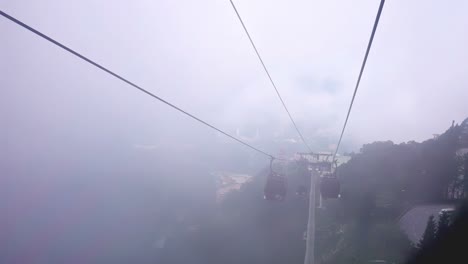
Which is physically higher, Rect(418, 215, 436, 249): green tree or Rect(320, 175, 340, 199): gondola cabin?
Rect(320, 175, 340, 199): gondola cabin

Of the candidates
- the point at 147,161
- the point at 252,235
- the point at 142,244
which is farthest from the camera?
the point at 147,161

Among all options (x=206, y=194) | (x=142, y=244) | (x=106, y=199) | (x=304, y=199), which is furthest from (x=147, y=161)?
(x=304, y=199)

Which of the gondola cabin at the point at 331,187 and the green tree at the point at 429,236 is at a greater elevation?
the gondola cabin at the point at 331,187

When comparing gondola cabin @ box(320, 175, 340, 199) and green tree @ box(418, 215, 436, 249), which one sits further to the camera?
gondola cabin @ box(320, 175, 340, 199)

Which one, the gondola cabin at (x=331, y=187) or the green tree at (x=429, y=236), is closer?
the green tree at (x=429, y=236)

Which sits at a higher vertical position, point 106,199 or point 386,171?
point 386,171

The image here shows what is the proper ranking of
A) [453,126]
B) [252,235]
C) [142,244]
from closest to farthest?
1. [453,126]
2. [252,235]
3. [142,244]

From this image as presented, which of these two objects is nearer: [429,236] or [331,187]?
[429,236]

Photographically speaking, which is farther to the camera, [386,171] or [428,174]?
[386,171]

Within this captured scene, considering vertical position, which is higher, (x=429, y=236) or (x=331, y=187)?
(x=331, y=187)

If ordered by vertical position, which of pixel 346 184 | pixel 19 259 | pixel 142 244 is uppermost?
pixel 346 184

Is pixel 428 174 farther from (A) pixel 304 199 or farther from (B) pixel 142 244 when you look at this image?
(B) pixel 142 244
